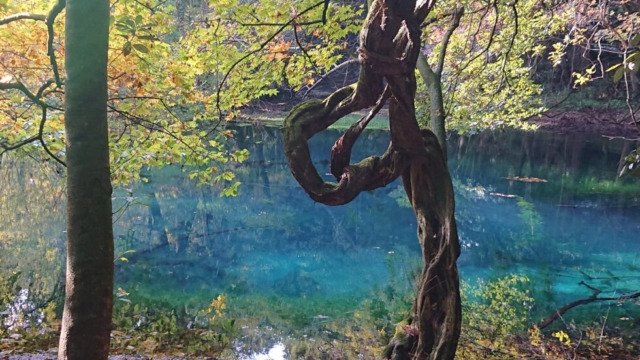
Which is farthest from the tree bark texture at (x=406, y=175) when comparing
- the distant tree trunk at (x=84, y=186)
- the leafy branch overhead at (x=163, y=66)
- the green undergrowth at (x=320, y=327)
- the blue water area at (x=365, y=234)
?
the blue water area at (x=365, y=234)

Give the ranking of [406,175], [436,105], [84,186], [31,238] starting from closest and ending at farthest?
[84,186], [406,175], [436,105], [31,238]

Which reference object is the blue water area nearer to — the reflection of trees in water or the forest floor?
the reflection of trees in water

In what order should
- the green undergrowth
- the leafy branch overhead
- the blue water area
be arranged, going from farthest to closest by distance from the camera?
the blue water area, the green undergrowth, the leafy branch overhead

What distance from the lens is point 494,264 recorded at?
10.2 m

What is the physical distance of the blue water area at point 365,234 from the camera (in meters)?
9.36

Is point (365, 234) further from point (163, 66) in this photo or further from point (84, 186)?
point (84, 186)

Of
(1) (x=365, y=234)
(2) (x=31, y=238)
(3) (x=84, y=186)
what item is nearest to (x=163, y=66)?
(3) (x=84, y=186)

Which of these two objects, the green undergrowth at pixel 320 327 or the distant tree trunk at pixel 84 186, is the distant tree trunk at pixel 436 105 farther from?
the distant tree trunk at pixel 84 186

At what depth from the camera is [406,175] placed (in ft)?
12.0

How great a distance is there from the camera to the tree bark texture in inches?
122

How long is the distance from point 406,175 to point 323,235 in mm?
9068

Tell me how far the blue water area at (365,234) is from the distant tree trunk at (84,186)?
6.87 m

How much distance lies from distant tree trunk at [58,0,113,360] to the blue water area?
687 cm

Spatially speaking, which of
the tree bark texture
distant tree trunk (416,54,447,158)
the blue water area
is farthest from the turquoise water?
distant tree trunk (416,54,447,158)
